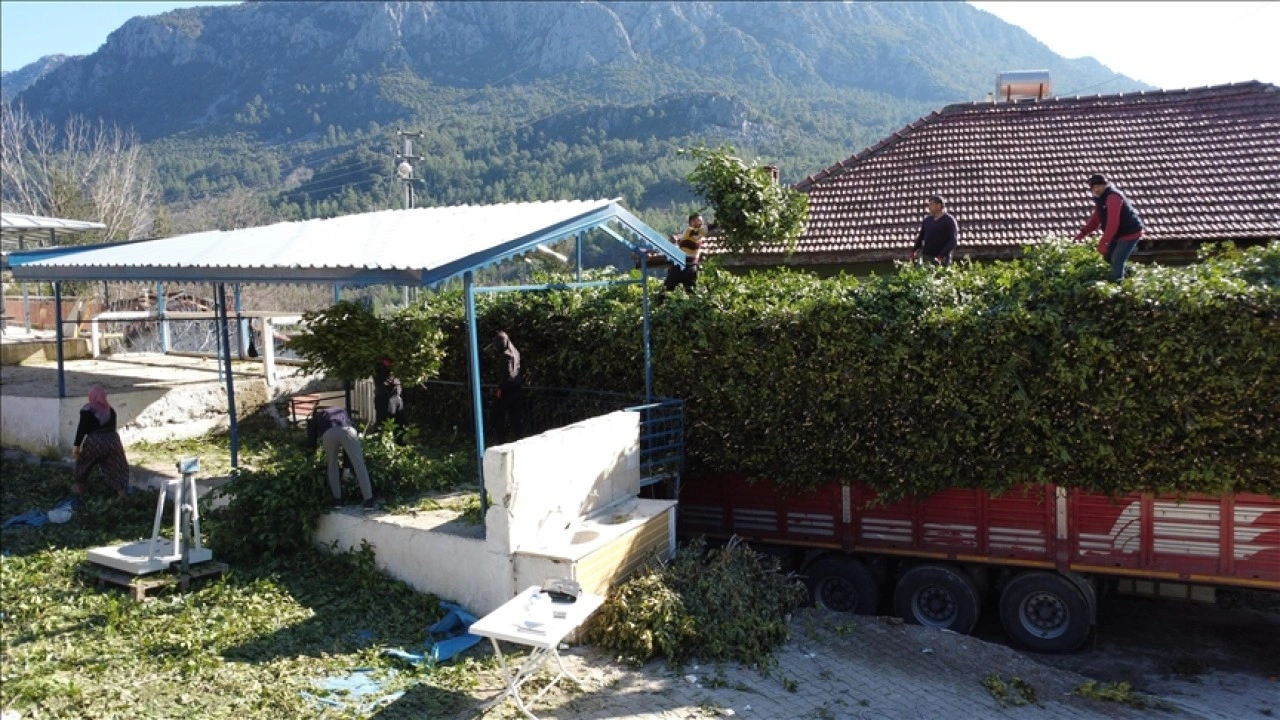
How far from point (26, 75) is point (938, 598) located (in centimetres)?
11666

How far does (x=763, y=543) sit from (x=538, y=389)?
3527 millimetres

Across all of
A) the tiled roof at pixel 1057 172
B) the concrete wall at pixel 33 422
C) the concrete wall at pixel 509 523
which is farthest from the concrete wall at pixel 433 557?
the tiled roof at pixel 1057 172

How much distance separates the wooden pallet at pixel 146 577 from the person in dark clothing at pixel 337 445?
122 cm

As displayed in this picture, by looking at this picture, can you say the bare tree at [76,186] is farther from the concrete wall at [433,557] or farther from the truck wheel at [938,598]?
the truck wheel at [938,598]

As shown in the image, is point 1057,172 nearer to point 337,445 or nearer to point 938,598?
point 938,598

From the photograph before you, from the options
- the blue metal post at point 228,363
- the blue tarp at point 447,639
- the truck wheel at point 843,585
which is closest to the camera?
the blue tarp at point 447,639

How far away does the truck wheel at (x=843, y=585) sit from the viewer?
31.5ft

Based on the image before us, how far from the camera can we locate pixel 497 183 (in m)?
46.1

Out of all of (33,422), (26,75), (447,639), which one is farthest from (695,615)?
(26,75)

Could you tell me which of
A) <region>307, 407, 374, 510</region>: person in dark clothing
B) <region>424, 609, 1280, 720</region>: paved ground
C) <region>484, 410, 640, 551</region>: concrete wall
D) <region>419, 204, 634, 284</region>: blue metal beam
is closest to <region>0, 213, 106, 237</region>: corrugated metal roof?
<region>307, 407, 374, 510</region>: person in dark clothing

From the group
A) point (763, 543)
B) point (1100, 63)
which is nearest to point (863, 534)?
point (763, 543)

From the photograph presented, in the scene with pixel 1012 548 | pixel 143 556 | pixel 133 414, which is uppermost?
pixel 133 414

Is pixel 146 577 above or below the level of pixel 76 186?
below

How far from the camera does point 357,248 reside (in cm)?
902
